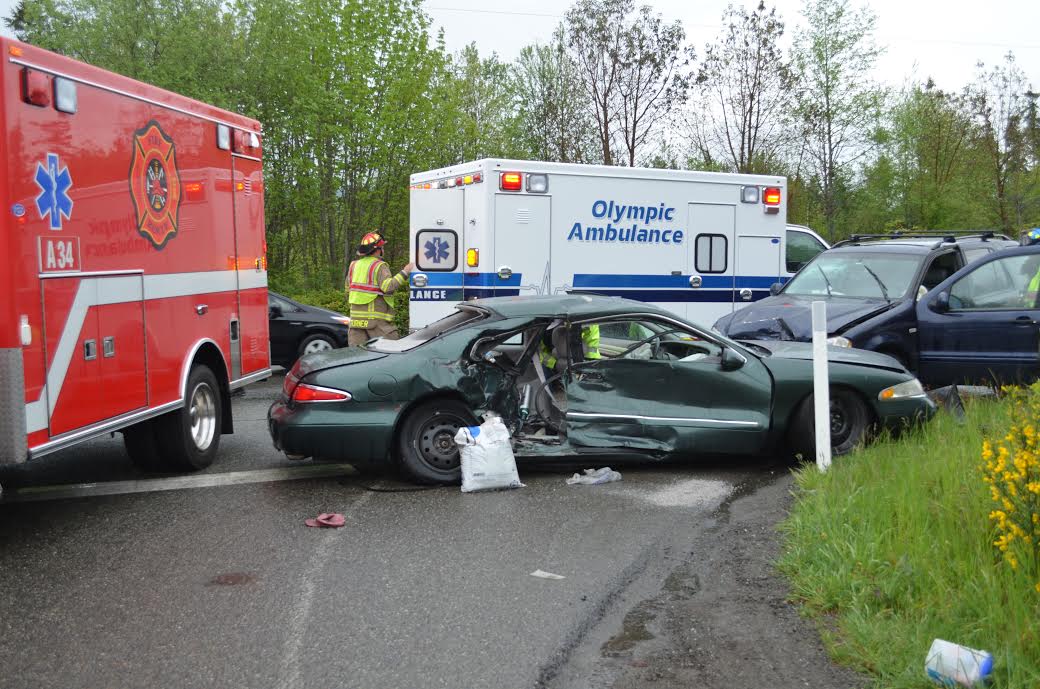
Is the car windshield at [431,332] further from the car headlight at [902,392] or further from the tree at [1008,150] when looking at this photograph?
the tree at [1008,150]

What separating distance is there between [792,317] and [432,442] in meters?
4.88

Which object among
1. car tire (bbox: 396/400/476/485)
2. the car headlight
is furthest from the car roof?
Result: the car headlight

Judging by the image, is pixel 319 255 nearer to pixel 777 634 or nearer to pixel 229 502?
pixel 229 502

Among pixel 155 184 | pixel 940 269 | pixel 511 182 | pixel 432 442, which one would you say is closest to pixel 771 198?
pixel 940 269

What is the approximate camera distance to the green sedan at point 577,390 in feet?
24.2

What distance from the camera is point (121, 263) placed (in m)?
6.79

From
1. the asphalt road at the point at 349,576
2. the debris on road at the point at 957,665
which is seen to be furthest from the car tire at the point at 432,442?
the debris on road at the point at 957,665

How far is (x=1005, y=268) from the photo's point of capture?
411 inches

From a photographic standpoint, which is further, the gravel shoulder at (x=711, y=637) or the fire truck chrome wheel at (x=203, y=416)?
the fire truck chrome wheel at (x=203, y=416)

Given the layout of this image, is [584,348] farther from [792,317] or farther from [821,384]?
[792,317]

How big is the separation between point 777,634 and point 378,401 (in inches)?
142

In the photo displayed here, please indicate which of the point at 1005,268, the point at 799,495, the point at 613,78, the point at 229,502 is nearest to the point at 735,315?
the point at 1005,268

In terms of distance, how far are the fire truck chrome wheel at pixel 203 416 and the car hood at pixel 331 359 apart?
106 centimetres

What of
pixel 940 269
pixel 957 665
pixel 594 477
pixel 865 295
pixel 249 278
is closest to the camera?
pixel 957 665
